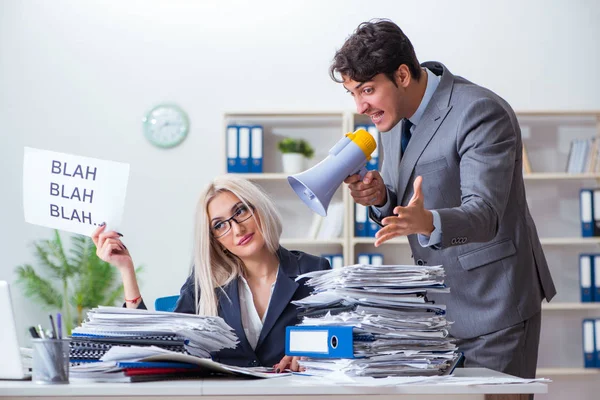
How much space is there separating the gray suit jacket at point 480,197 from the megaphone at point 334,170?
29 cm

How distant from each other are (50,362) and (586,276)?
403cm

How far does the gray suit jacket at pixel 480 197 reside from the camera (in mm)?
1956

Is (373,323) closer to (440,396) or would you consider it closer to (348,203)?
(440,396)

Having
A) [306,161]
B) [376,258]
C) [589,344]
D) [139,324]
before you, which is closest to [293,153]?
[306,161]

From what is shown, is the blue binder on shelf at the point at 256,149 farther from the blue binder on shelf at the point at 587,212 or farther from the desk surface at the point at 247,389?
the desk surface at the point at 247,389

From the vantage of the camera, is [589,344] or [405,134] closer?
[405,134]

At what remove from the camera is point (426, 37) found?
5160 mm

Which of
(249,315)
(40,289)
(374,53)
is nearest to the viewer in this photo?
(374,53)

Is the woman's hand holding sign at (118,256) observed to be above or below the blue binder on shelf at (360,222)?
below

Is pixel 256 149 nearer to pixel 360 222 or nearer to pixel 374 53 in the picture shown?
pixel 360 222

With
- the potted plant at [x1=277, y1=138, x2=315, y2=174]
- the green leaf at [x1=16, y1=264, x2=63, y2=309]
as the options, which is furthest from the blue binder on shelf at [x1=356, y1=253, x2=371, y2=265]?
the green leaf at [x1=16, y1=264, x2=63, y2=309]

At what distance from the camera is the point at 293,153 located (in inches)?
195

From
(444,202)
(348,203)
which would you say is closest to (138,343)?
(444,202)

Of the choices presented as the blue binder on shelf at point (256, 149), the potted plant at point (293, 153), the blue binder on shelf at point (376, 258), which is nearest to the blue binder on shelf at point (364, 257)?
the blue binder on shelf at point (376, 258)
